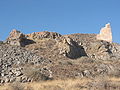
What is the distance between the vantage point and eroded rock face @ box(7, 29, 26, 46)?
33009 mm

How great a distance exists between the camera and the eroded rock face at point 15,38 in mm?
33009

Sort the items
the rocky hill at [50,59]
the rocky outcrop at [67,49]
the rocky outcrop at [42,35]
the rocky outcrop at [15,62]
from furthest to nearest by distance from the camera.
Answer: the rocky outcrop at [42,35] → the rocky outcrop at [67,49] → the rocky hill at [50,59] → the rocky outcrop at [15,62]

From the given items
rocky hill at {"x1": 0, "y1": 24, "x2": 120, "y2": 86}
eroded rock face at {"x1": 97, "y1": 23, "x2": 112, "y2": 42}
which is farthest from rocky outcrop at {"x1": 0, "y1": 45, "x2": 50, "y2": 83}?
eroded rock face at {"x1": 97, "y1": 23, "x2": 112, "y2": 42}

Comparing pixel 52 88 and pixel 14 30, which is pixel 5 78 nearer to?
pixel 52 88

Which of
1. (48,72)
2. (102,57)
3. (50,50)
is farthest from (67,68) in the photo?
(102,57)

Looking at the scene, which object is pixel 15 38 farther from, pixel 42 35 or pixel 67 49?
pixel 67 49

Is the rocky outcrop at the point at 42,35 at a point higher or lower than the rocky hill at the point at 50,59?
higher

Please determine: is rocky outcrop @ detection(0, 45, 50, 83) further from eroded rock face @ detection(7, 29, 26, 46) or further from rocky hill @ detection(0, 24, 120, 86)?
eroded rock face @ detection(7, 29, 26, 46)

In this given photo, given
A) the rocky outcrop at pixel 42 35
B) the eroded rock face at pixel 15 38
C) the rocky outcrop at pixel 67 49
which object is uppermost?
the rocky outcrop at pixel 42 35

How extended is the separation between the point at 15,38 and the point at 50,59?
9502 mm

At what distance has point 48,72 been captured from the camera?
20.3 metres

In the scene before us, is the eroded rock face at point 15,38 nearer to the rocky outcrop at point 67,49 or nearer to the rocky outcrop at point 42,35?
the rocky outcrop at point 42,35

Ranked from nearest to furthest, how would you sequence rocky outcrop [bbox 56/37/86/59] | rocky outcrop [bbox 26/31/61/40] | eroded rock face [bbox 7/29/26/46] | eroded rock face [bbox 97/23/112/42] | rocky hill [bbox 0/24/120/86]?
rocky hill [bbox 0/24/120/86] → rocky outcrop [bbox 56/37/86/59] → eroded rock face [bbox 7/29/26/46] → rocky outcrop [bbox 26/31/61/40] → eroded rock face [bbox 97/23/112/42]

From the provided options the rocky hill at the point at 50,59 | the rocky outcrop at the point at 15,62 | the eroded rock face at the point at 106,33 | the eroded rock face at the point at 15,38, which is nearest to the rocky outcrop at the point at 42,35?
the rocky hill at the point at 50,59
